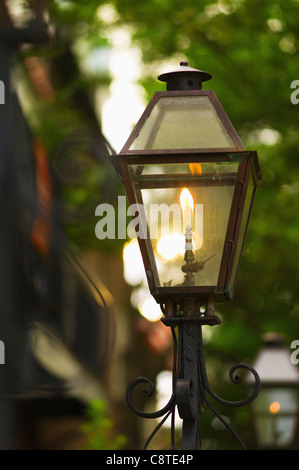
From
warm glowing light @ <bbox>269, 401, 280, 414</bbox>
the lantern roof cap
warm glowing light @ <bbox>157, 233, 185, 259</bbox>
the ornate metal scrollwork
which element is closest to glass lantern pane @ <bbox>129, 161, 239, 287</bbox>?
warm glowing light @ <bbox>157, 233, 185, 259</bbox>

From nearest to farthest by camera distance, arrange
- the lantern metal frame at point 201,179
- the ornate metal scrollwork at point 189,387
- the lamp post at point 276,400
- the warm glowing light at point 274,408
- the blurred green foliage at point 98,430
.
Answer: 1. the ornate metal scrollwork at point 189,387
2. the lantern metal frame at point 201,179
3. the blurred green foliage at point 98,430
4. the lamp post at point 276,400
5. the warm glowing light at point 274,408

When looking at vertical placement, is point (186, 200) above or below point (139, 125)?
below

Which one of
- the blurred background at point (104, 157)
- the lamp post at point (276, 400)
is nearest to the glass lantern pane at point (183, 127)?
the blurred background at point (104, 157)

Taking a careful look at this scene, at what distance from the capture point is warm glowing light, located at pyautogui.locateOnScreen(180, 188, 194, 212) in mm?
4426

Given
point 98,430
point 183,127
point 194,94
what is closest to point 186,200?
point 183,127

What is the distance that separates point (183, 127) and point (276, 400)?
738cm

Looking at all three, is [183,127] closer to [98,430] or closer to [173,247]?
[173,247]

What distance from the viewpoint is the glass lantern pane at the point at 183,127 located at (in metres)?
4.44

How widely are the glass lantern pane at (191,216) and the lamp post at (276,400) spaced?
6727 mm

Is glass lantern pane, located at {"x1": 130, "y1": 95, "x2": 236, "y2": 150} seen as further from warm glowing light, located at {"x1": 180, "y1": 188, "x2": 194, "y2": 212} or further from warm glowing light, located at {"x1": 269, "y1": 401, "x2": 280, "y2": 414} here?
warm glowing light, located at {"x1": 269, "y1": 401, "x2": 280, "y2": 414}

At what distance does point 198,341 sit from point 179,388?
0.36 metres

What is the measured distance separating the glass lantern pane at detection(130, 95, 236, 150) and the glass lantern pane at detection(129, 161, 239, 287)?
89 mm

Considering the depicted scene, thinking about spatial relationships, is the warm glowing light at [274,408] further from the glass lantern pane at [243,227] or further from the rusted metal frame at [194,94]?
the rusted metal frame at [194,94]

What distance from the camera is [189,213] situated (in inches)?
174
